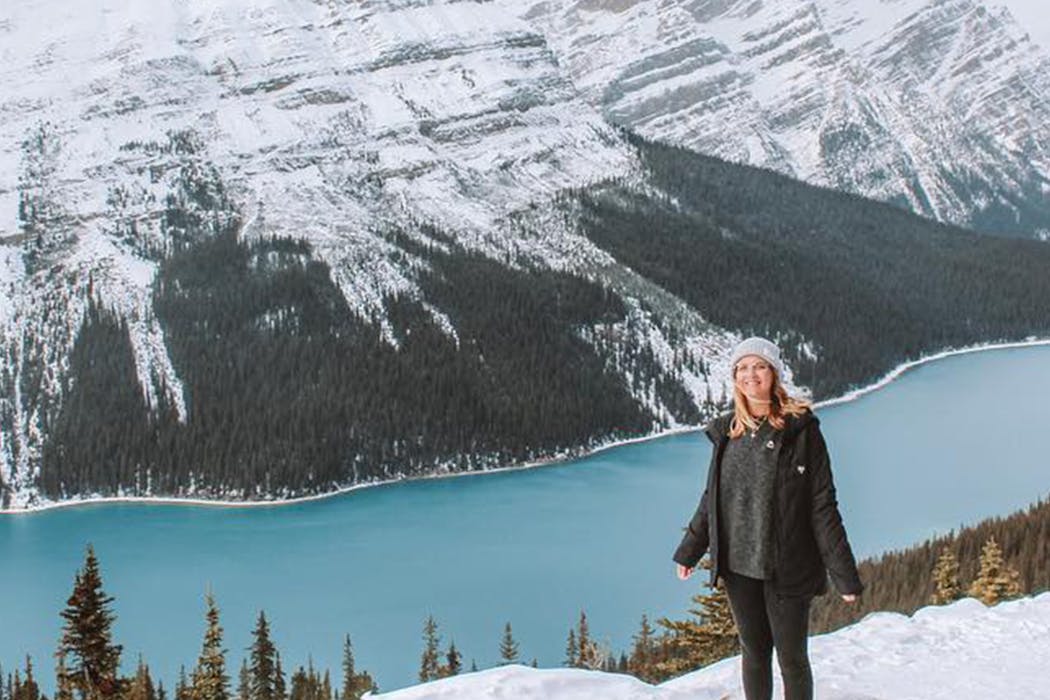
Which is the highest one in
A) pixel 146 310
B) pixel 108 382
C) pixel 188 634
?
pixel 146 310

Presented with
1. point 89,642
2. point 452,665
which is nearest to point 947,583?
point 89,642

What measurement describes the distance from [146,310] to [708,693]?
532 feet

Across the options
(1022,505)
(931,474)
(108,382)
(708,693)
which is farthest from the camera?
(108,382)

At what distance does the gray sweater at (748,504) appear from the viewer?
30.1 feet

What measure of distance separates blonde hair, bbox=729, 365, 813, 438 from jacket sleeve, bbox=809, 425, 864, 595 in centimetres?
23

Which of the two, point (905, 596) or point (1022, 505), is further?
point (1022, 505)

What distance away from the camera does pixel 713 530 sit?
380 inches

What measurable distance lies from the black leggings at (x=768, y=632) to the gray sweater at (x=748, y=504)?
273 mm

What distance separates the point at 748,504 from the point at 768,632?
4.89 ft

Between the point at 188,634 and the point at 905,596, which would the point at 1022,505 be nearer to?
the point at 905,596

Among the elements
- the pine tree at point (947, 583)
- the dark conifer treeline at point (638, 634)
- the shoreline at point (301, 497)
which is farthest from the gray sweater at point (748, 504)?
the shoreline at point (301, 497)

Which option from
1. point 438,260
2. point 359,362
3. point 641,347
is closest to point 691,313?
point 641,347

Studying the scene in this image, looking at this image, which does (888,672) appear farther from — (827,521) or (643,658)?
(643,658)

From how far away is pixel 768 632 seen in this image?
10062mm
